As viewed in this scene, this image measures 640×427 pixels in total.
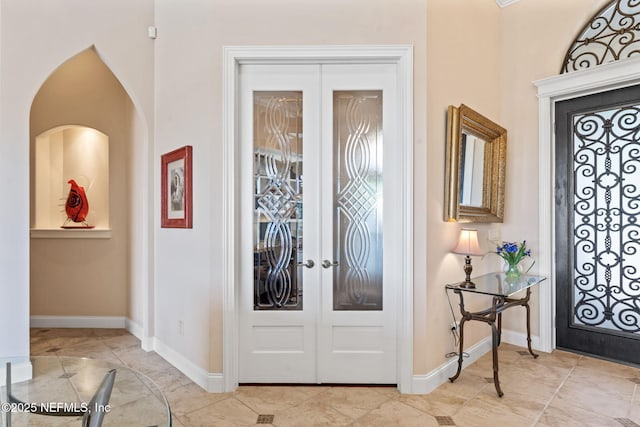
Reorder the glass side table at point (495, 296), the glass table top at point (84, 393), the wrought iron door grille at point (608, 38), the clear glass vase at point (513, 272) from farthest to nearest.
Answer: the clear glass vase at point (513, 272) < the wrought iron door grille at point (608, 38) < the glass side table at point (495, 296) < the glass table top at point (84, 393)

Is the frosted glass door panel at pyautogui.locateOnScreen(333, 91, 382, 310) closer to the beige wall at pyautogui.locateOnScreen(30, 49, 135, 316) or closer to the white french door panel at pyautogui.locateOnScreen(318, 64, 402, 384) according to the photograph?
the white french door panel at pyautogui.locateOnScreen(318, 64, 402, 384)

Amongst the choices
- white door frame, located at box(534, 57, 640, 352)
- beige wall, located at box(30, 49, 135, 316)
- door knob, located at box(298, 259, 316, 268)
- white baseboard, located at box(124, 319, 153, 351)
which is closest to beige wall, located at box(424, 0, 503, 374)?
white door frame, located at box(534, 57, 640, 352)

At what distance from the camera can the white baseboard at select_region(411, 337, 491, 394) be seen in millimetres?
2510

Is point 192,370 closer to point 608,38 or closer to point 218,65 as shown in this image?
point 218,65

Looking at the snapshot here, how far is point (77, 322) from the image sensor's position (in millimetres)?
3996

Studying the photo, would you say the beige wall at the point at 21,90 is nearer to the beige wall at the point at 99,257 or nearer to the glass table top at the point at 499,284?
the beige wall at the point at 99,257

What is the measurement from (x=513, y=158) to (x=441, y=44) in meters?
1.46

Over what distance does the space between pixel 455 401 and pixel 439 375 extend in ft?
0.77

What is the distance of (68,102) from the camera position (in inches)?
151

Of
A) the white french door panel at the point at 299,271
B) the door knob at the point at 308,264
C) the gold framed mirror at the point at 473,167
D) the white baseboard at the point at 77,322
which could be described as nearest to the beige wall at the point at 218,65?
the white french door panel at the point at 299,271

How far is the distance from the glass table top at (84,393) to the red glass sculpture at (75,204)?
9.09 ft

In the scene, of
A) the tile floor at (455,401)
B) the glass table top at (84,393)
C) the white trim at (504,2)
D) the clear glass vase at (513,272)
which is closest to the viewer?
the glass table top at (84,393)

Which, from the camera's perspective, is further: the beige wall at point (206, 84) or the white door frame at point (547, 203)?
the white door frame at point (547, 203)

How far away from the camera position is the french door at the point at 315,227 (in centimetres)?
260
